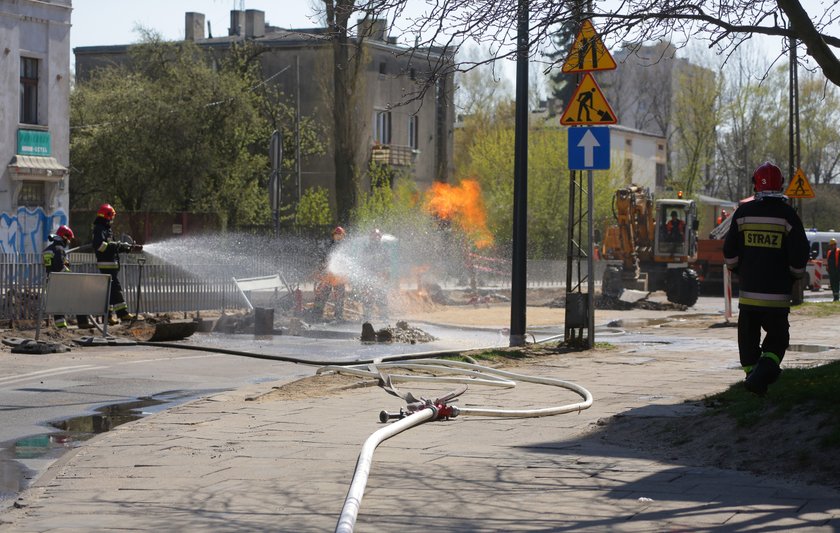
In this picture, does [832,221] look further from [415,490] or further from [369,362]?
[415,490]

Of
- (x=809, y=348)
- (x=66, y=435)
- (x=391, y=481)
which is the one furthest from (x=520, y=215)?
(x=391, y=481)

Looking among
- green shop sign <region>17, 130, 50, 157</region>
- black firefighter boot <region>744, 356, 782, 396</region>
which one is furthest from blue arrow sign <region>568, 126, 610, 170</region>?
green shop sign <region>17, 130, 50, 157</region>

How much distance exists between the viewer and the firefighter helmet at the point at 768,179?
29.2ft

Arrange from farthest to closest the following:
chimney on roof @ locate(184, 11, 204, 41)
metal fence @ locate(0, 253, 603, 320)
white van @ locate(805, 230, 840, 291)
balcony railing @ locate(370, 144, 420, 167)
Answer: chimney on roof @ locate(184, 11, 204, 41) < balcony railing @ locate(370, 144, 420, 167) < white van @ locate(805, 230, 840, 291) < metal fence @ locate(0, 253, 603, 320)

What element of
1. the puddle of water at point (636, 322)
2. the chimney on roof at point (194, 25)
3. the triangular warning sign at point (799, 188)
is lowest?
the puddle of water at point (636, 322)

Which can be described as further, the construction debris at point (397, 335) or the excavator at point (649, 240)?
the excavator at point (649, 240)

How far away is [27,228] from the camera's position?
31.8 meters

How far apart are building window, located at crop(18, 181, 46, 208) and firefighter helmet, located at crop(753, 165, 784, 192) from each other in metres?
26.5

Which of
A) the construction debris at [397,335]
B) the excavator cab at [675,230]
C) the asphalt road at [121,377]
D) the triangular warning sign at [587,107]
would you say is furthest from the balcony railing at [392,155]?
the triangular warning sign at [587,107]

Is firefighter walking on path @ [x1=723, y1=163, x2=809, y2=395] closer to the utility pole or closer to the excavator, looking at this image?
the utility pole

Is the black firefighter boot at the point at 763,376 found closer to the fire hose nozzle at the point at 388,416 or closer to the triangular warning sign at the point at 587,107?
the fire hose nozzle at the point at 388,416

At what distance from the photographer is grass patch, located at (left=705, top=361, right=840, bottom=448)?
7371mm

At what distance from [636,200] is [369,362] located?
21425mm

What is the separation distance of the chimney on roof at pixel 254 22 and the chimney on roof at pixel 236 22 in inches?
16.1
